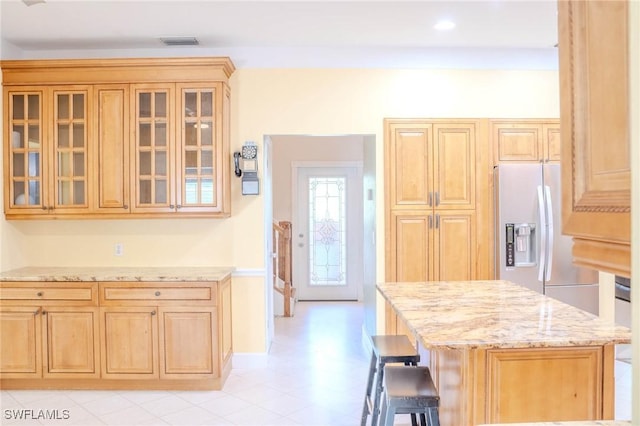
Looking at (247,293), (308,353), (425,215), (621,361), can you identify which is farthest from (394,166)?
(621,361)

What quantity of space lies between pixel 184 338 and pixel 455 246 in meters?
2.36

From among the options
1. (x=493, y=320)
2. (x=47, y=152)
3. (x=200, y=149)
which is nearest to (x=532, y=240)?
(x=493, y=320)

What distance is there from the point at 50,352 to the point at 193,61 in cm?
251

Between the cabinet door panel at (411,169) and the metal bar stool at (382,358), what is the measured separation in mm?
1563

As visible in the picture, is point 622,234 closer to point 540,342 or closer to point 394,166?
point 540,342

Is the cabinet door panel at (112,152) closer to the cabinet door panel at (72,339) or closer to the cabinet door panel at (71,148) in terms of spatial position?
the cabinet door panel at (71,148)

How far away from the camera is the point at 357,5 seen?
3121 mm

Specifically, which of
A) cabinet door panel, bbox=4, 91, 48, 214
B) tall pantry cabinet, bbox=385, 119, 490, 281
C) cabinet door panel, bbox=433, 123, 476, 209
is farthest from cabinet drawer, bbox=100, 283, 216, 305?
cabinet door panel, bbox=433, 123, 476, 209

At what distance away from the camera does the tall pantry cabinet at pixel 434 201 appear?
3.99 meters

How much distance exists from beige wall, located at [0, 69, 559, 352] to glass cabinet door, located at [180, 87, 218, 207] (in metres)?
0.32

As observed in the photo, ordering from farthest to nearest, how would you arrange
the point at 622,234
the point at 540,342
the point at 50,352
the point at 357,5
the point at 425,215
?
the point at 425,215 < the point at 50,352 < the point at 357,5 < the point at 540,342 < the point at 622,234

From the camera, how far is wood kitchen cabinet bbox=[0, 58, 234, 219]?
146 inches

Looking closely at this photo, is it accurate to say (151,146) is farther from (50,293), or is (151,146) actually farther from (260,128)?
(50,293)

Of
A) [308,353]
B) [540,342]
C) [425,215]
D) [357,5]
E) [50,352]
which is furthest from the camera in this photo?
[308,353]
